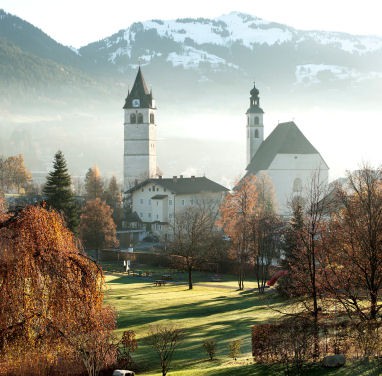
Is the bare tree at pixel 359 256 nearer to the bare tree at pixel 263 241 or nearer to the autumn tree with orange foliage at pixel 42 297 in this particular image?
the autumn tree with orange foliage at pixel 42 297

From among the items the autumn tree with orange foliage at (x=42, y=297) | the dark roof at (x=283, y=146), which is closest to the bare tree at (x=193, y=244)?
the autumn tree with orange foliage at (x=42, y=297)

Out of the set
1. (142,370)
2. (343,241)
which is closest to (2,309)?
(142,370)

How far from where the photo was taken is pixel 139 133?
115 m

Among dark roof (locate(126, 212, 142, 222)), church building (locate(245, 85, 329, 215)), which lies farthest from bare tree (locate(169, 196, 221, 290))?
church building (locate(245, 85, 329, 215))

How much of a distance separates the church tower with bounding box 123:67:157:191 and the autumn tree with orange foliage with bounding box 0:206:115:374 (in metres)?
93.4

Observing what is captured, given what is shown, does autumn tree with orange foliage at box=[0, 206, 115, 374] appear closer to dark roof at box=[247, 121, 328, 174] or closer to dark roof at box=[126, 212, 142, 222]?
dark roof at box=[126, 212, 142, 222]

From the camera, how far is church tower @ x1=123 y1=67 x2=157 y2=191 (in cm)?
11425

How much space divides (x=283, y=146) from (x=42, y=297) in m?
78.7

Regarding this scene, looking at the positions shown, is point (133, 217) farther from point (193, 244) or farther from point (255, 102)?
point (193, 244)

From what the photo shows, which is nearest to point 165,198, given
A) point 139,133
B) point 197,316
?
point 139,133

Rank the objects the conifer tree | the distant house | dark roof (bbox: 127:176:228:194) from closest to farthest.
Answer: the conifer tree
the distant house
dark roof (bbox: 127:176:228:194)

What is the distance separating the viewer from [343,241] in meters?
25.5

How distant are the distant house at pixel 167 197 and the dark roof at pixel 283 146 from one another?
36.1 feet

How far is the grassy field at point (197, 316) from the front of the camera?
22405 mm
